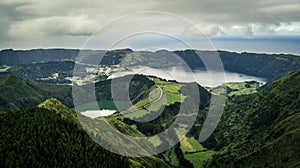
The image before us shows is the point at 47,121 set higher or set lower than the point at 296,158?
higher

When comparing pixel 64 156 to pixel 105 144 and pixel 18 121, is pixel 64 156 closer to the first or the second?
pixel 18 121

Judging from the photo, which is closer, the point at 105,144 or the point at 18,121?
the point at 18,121

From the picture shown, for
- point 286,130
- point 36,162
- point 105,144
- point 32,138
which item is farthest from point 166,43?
point 286,130

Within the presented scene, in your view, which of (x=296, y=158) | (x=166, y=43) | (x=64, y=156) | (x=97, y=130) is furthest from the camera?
(x=97, y=130)

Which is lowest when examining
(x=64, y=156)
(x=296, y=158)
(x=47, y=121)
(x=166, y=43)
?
(x=296, y=158)

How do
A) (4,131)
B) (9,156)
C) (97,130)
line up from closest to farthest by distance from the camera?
(9,156)
(4,131)
(97,130)

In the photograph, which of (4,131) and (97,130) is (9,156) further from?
(97,130)
